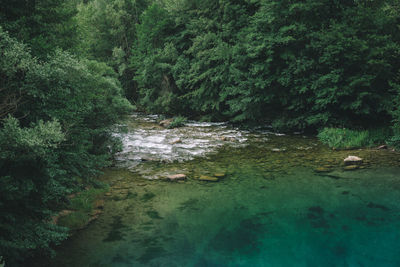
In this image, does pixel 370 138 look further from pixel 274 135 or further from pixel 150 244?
pixel 150 244

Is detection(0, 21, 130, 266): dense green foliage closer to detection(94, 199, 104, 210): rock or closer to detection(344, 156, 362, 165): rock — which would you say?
detection(94, 199, 104, 210): rock

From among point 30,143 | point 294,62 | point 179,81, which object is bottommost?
point 30,143

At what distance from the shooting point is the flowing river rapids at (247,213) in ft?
18.5

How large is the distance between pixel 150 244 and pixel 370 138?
11.7 metres

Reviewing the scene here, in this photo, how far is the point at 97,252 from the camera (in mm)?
5758

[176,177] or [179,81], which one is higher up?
[179,81]

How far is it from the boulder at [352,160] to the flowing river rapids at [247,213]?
40cm

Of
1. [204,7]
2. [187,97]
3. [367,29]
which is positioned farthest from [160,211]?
[204,7]

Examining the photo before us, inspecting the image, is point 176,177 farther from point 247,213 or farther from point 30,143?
point 30,143

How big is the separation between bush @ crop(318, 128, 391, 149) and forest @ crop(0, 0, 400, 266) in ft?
0.30

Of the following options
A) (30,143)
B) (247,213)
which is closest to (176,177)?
(247,213)

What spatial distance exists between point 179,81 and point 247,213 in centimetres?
1805

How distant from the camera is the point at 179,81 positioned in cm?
2392

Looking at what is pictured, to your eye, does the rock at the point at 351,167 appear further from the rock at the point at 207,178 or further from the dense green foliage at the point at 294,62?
the rock at the point at 207,178
